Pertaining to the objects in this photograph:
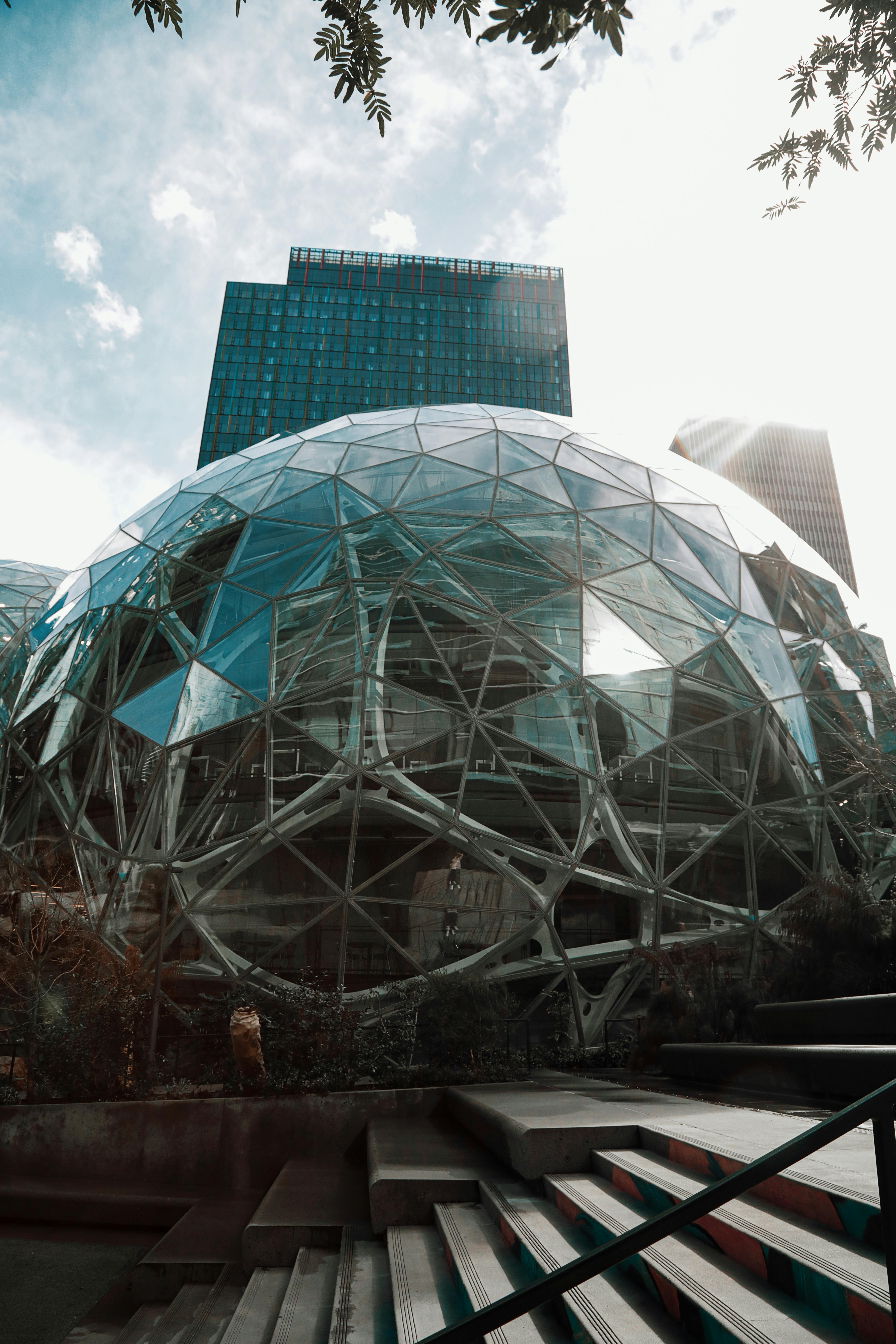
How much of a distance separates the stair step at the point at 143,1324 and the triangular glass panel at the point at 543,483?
48.8ft

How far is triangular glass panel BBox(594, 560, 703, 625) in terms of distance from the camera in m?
15.9

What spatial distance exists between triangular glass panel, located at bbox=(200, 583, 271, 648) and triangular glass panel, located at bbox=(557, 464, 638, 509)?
24.0ft

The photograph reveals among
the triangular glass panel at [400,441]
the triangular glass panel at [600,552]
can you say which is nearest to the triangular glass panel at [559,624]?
the triangular glass panel at [600,552]

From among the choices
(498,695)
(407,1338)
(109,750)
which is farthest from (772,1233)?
(109,750)

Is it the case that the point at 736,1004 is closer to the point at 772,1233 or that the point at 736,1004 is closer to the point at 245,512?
the point at 772,1233

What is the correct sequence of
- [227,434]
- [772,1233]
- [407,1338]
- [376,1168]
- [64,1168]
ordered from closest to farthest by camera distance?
[772,1233] → [407,1338] → [376,1168] → [64,1168] → [227,434]

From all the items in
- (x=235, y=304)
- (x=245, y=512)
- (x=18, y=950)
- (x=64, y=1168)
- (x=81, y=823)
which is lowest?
(x=64, y=1168)

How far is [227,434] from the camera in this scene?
10950 cm

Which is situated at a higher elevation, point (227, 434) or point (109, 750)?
point (227, 434)

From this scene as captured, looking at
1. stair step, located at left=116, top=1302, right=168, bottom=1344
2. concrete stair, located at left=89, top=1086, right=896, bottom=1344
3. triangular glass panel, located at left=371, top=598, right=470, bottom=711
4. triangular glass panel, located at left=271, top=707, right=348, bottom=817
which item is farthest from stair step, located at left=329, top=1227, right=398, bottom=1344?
triangular glass panel, located at left=371, top=598, right=470, bottom=711

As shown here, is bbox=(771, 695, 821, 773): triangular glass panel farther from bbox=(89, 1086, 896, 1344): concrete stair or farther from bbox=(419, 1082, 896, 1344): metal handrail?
bbox=(419, 1082, 896, 1344): metal handrail

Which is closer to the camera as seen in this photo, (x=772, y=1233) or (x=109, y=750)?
(x=772, y=1233)

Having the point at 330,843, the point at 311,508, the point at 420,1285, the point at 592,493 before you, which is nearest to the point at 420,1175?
the point at 420,1285

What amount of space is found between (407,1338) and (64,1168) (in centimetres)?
752
